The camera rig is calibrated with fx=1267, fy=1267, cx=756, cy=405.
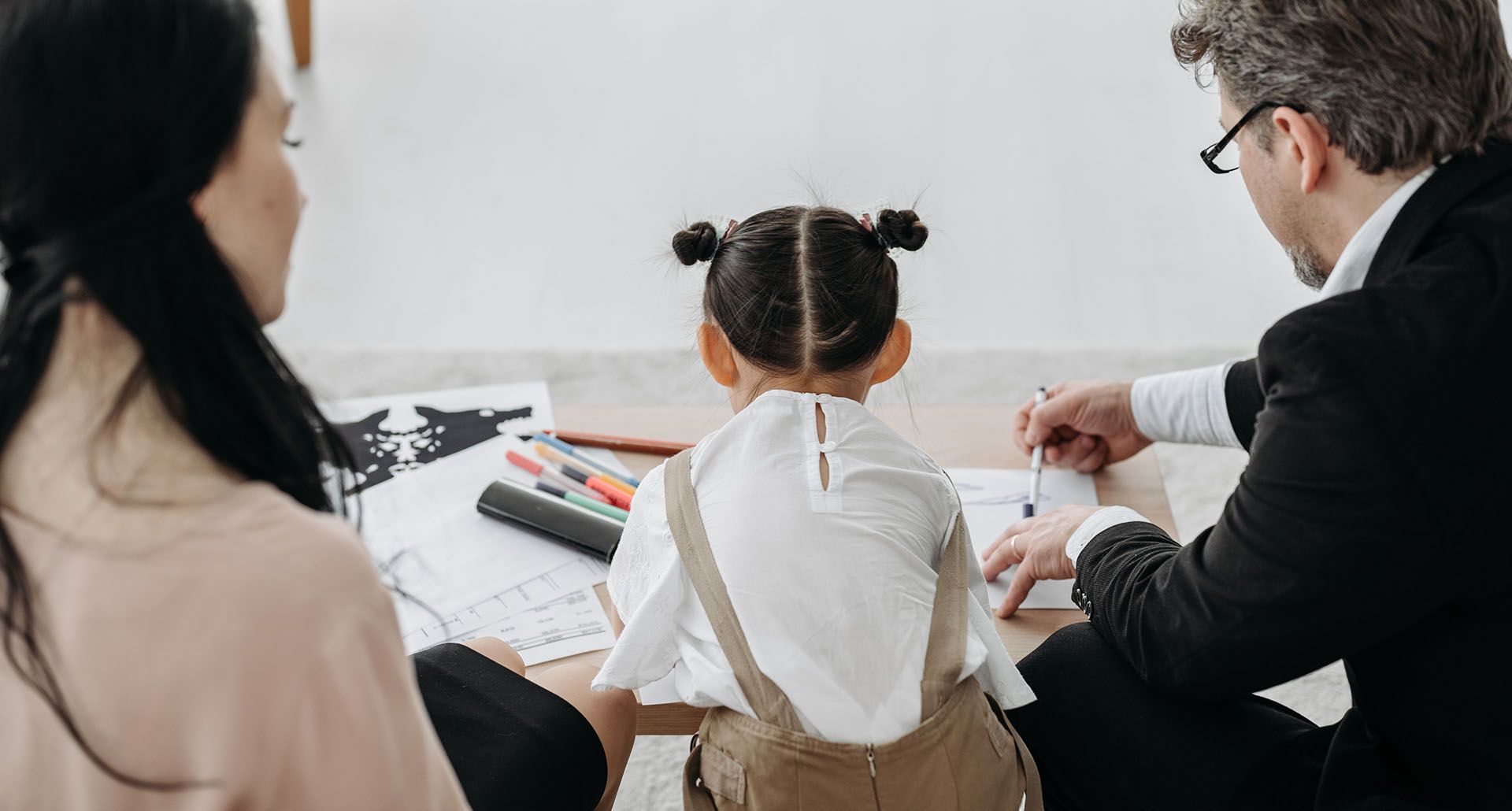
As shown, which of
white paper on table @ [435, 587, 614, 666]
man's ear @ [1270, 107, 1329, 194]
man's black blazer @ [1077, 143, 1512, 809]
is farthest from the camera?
white paper on table @ [435, 587, 614, 666]

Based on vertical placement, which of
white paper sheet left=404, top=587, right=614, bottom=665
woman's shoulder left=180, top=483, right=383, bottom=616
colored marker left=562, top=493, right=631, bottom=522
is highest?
woman's shoulder left=180, top=483, right=383, bottom=616

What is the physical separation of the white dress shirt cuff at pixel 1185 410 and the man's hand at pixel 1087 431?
0.01 m

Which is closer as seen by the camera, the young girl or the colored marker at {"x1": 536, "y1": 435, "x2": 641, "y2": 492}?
the young girl

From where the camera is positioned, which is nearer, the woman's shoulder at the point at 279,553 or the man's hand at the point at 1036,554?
the woman's shoulder at the point at 279,553

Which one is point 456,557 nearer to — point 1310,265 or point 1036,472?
point 1036,472

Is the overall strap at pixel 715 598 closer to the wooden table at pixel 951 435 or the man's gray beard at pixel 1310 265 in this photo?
the wooden table at pixel 951 435

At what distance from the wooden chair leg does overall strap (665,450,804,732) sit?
252 cm

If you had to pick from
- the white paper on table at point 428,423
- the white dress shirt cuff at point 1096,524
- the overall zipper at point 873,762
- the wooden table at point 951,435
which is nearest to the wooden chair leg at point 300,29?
the white paper on table at point 428,423

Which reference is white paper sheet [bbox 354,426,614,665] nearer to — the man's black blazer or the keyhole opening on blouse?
the keyhole opening on blouse

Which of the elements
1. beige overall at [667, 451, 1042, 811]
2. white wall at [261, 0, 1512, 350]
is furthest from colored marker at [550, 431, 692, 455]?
white wall at [261, 0, 1512, 350]

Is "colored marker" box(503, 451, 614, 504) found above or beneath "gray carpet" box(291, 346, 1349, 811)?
above

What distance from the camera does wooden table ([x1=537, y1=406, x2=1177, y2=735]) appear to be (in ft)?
4.38

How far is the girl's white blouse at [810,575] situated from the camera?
0.97 meters

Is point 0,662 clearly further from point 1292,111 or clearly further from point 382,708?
point 1292,111
